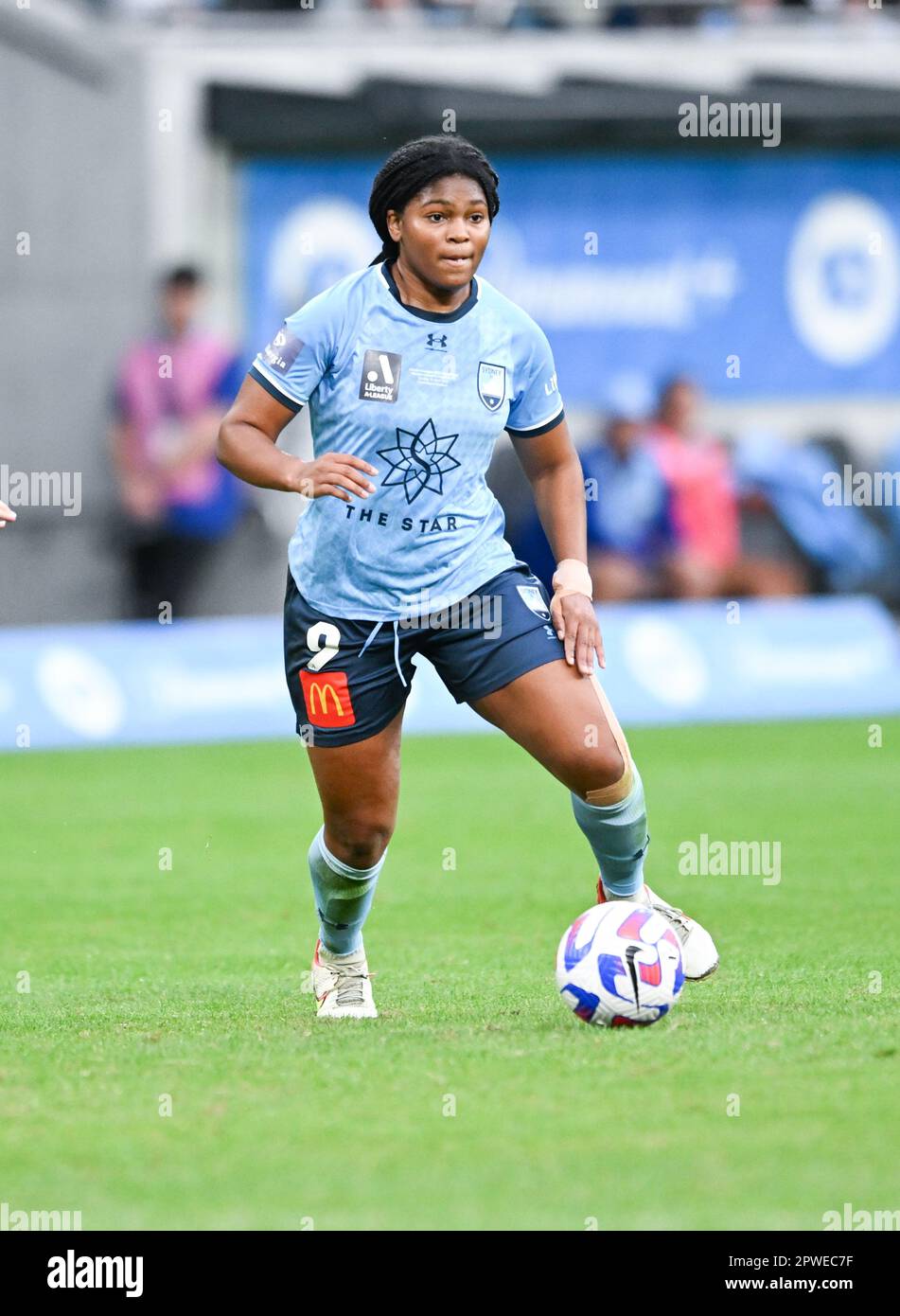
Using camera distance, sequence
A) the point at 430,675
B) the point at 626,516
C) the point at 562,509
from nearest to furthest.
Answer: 1. the point at 562,509
2. the point at 430,675
3. the point at 626,516

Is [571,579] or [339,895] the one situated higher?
[571,579]

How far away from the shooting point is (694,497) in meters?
20.7

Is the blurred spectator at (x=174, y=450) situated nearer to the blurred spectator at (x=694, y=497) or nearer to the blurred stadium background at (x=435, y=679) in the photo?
the blurred stadium background at (x=435, y=679)

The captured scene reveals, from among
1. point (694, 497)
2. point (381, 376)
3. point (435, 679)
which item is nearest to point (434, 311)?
point (381, 376)

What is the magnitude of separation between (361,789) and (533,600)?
81 cm

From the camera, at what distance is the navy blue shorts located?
261 inches

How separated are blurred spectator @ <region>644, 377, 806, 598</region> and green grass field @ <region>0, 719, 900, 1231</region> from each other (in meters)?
7.89

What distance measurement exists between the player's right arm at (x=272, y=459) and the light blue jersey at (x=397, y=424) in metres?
0.06

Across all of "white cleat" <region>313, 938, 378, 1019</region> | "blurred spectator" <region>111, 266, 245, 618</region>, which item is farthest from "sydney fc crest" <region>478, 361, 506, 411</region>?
"blurred spectator" <region>111, 266, 245, 618</region>

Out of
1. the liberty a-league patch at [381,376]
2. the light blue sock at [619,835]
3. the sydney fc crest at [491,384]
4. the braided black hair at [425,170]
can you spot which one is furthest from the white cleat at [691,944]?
the braided black hair at [425,170]

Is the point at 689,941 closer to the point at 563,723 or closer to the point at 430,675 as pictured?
the point at 563,723

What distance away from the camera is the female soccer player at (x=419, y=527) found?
21.4 ft
